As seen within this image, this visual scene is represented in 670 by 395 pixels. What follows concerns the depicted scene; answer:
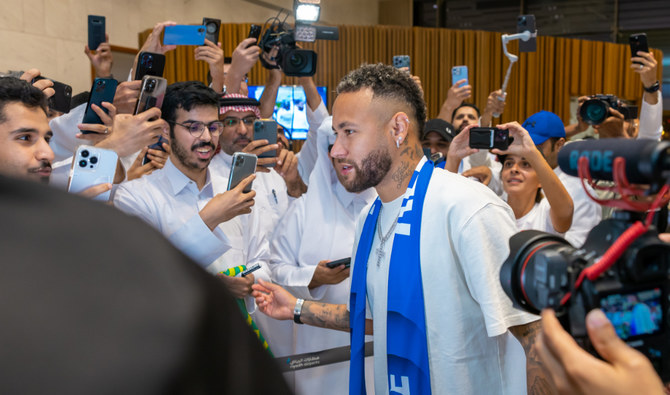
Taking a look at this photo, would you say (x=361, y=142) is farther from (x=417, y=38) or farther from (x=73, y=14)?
(x=417, y=38)

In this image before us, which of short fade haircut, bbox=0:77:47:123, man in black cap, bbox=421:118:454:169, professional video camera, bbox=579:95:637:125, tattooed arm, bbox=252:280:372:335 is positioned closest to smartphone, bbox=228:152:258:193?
tattooed arm, bbox=252:280:372:335

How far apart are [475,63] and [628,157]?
9032 millimetres

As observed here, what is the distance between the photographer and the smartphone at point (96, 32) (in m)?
3.19

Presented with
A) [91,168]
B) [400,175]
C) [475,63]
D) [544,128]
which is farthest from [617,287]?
[475,63]

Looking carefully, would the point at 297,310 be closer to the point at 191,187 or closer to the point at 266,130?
the point at 191,187

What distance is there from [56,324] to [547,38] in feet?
34.1

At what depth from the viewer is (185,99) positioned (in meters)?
2.81

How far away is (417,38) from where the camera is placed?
9273 millimetres

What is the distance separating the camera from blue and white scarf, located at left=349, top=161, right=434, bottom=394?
64.4 inches

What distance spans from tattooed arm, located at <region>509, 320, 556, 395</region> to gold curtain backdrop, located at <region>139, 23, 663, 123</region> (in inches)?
278

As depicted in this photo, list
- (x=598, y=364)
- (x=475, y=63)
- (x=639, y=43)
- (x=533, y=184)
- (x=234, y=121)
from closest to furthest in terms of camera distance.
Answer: (x=598, y=364)
(x=533, y=184)
(x=234, y=121)
(x=639, y=43)
(x=475, y=63)

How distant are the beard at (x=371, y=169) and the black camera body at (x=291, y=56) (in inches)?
55.6

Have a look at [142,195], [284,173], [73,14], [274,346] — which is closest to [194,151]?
[142,195]

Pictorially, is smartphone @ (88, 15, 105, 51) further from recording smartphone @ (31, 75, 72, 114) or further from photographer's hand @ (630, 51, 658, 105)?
photographer's hand @ (630, 51, 658, 105)
